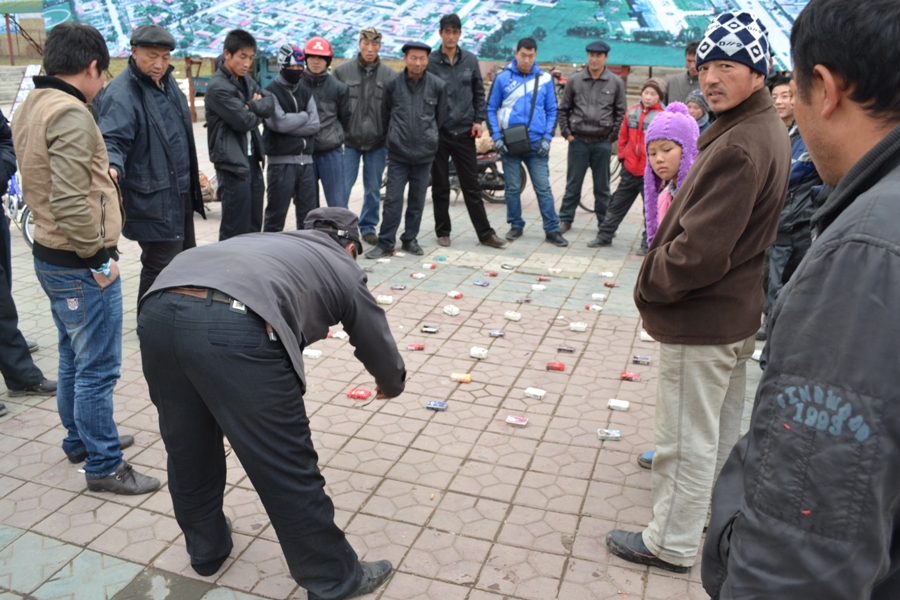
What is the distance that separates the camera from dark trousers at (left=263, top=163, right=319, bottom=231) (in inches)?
303

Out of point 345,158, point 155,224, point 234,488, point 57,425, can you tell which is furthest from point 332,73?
point 234,488

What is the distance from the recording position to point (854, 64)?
1312mm

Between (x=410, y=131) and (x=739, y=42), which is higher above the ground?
(x=739, y=42)

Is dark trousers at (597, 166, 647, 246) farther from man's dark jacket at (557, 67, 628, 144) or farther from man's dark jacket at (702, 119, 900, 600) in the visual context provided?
man's dark jacket at (702, 119, 900, 600)

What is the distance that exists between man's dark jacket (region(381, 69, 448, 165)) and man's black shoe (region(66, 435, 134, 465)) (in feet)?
15.2

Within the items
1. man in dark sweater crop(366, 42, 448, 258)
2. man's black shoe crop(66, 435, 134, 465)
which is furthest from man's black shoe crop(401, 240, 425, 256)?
man's black shoe crop(66, 435, 134, 465)

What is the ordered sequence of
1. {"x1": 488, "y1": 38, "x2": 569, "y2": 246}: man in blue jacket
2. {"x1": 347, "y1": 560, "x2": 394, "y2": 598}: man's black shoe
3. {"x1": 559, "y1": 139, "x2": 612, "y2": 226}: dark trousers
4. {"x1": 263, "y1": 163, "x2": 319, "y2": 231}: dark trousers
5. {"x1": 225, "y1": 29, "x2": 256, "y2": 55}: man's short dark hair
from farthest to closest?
{"x1": 559, "y1": 139, "x2": 612, "y2": 226}: dark trousers < {"x1": 488, "y1": 38, "x2": 569, "y2": 246}: man in blue jacket < {"x1": 263, "y1": 163, "x2": 319, "y2": 231}: dark trousers < {"x1": 225, "y1": 29, "x2": 256, "y2": 55}: man's short dark hair < {"x1": 347, "y1": 560, "x2": 394, "y2": 598}: man's black shoe

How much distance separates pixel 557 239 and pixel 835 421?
7896 mm

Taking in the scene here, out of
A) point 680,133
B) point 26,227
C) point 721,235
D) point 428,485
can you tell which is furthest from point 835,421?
point 26,227

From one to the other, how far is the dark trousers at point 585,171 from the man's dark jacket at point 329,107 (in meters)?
2.75

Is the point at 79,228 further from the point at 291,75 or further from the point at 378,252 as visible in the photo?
the point at 378,252

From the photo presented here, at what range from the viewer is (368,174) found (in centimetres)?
867

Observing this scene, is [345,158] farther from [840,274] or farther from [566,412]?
[840,274]

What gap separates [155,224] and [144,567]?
111 inches
